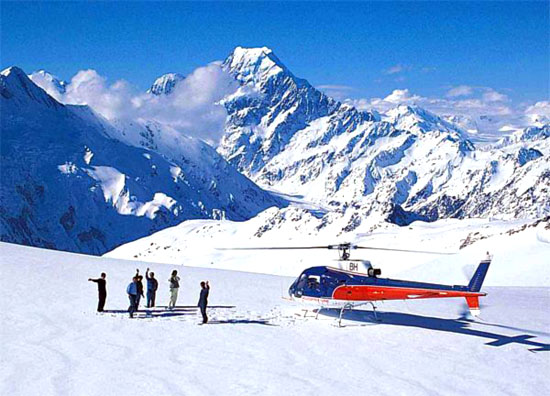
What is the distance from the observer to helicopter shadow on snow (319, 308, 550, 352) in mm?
21641

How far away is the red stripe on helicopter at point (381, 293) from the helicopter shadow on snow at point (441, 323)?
1.40 metres

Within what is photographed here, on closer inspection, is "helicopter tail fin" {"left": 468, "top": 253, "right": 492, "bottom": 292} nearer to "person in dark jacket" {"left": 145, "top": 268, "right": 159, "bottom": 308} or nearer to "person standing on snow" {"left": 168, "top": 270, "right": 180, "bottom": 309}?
"person standing on snow" {"left": 168, "top": 270, "right": 180, "bottom": 309}

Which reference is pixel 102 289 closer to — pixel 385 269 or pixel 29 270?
pixel 29 270

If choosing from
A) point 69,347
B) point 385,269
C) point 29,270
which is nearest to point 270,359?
point 69,347

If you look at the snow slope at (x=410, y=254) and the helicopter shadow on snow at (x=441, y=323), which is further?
the snow slope at (x=410, y=254)

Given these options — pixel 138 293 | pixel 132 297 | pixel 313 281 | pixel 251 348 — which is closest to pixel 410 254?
pixel 313 281

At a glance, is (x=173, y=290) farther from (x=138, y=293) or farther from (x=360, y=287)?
(x=360, y=287)

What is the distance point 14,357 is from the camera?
16.6 meters

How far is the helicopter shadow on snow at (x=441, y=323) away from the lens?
71.0ft

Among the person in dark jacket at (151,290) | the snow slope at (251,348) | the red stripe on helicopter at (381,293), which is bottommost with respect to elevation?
the snow slope at (251,348)

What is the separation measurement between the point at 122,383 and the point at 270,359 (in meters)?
4.69

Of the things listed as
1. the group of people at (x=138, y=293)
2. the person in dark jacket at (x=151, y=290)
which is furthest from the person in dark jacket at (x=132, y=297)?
the person in dark jacket at (x=151, y=290)

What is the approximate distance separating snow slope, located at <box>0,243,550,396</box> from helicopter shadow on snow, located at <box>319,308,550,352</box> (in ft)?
0.20

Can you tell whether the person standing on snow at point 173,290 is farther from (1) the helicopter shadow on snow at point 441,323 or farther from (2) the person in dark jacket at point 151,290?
(1) the helicopter shadow on snow at point 441,323
